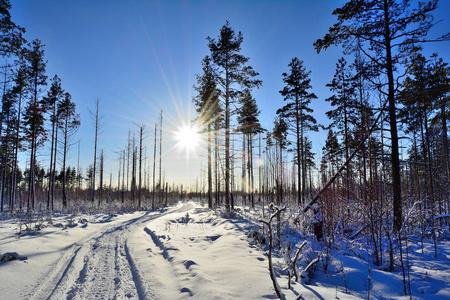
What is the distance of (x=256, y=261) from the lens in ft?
14.5

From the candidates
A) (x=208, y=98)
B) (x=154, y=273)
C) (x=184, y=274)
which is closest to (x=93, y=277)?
(x=154, y=273)

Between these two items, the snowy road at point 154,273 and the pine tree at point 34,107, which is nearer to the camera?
the snowy road at point 154,273

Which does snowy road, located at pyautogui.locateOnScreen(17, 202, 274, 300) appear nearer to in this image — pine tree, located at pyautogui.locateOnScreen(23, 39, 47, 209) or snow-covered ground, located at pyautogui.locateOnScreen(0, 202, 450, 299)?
snow-covered ground, located at pyautogui.locateOnScreen(0, 202, 450, 299)

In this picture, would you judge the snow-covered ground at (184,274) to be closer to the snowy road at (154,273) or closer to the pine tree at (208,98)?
the snowy road at (154,273)

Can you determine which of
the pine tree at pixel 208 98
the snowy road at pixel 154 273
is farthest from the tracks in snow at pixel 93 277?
the pine tree at pixel 208 98

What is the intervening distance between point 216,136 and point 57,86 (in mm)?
16379

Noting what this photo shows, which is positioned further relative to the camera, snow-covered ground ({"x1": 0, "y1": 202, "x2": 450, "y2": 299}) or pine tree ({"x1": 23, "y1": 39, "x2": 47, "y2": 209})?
pine tree ({"x1": 23, "y1": 39, "x2": 47, "y2": 209})

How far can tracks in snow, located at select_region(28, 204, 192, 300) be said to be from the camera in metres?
3.06

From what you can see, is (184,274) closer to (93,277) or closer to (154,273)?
(154,273)

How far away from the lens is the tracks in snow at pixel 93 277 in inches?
120

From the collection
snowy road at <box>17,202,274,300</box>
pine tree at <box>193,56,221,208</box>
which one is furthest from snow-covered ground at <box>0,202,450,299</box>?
pine tree at <box>193,56,221,208</box>

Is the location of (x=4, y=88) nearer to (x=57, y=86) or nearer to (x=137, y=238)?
(x=57, y=86)

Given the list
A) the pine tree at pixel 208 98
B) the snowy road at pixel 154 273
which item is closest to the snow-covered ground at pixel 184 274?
the snowy road at pixel 154 273

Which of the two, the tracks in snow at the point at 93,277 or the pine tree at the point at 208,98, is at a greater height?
the pine tree at the point at 208,98
